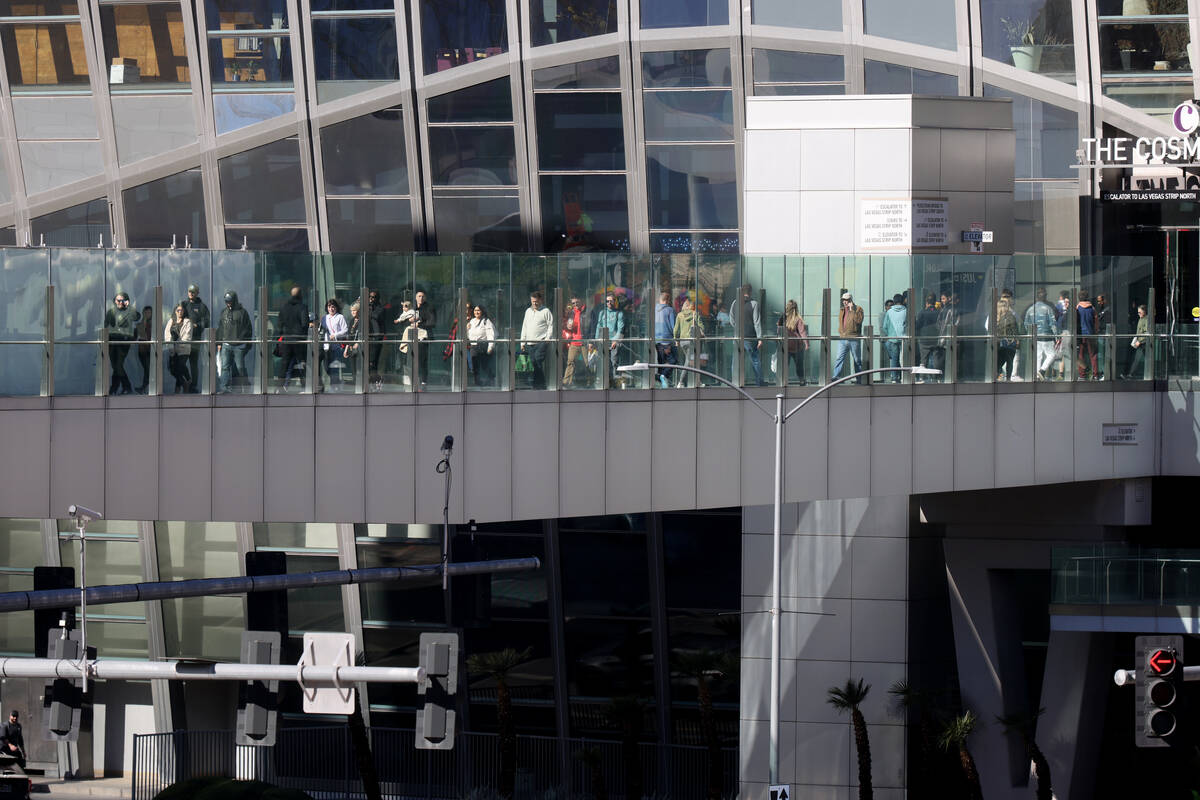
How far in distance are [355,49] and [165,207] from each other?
616 centimetres

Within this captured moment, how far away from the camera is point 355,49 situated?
38656 millimetres

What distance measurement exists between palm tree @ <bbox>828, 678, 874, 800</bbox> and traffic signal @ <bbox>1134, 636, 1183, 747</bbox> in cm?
1411

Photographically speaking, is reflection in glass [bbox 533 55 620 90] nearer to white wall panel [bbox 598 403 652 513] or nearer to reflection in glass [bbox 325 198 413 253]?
reflection in glass [bbox 325 198 413 253]

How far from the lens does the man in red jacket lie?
25.7m

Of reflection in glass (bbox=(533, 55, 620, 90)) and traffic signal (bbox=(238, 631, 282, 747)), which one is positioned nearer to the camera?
traffic signal (bbox=(238, 631, 282, 747))

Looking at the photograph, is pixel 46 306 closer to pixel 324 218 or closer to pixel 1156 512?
pixel 324 218

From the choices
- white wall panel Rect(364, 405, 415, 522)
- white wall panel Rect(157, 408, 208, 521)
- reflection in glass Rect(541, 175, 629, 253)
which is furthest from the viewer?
reflection in glass Rect(541, 175, 629, 253)

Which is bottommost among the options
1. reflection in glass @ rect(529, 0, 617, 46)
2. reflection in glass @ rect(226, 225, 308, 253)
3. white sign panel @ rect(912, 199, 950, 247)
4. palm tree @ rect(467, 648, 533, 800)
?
palm tree @ rect(467, 648, 533, 800)

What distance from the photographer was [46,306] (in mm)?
23234

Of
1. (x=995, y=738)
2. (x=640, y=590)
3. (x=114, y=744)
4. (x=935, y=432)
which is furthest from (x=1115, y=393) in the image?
(x=114, y=744)

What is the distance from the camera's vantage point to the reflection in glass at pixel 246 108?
38906 millimetres

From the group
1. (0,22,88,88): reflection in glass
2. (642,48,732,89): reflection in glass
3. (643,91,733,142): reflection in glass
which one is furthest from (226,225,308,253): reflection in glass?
(642,48,732,89): reflection in glass

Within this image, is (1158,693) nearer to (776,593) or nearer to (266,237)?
(776,593)

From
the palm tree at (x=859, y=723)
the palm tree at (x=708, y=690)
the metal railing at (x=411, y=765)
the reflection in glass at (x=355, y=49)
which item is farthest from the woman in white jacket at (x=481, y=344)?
the reflection in glass at (x=355, y=49)
